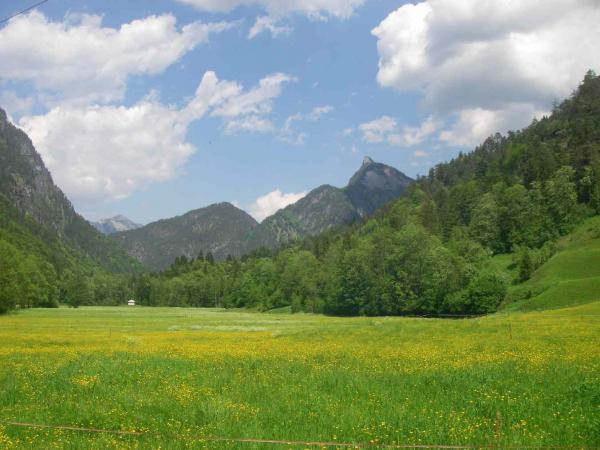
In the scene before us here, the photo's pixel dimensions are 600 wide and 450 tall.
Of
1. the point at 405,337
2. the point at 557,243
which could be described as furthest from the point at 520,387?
the point at 557,243

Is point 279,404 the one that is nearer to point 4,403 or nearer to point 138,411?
point 138,411

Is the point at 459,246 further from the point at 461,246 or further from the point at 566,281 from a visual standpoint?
the point at 566,281

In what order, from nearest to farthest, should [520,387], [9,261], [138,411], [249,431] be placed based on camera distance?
[249,431]
[138,411]
[520,387]
[9,261]

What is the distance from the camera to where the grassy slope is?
244ft

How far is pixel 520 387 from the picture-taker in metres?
16.1

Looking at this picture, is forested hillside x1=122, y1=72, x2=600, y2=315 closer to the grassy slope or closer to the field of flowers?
the grassy slope

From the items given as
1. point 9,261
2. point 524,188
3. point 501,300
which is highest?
point 524,188

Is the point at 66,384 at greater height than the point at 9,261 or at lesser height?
lesser

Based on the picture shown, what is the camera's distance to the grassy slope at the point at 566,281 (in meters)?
74.5

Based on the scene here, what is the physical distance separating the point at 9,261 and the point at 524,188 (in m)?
133

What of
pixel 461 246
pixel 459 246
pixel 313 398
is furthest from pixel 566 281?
pixel 313 398

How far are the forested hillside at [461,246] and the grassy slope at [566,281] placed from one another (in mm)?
4206

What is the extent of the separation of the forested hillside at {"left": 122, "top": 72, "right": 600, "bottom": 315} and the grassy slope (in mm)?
4206

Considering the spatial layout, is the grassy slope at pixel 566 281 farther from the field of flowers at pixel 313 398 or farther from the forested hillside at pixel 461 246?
the field of flowers at pixel 313 398
